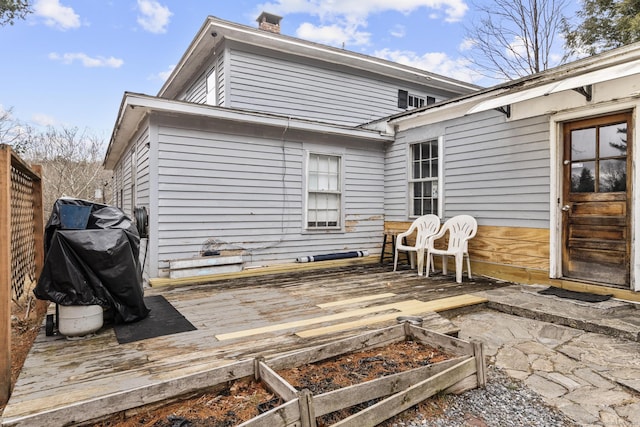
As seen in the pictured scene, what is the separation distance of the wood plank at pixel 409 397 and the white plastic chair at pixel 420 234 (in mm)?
3228

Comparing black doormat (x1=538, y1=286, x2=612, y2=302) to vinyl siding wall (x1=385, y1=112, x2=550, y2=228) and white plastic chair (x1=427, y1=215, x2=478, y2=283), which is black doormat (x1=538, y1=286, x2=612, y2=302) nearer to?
vinyl siding wall (x1=385, y1=112, x2=550, y2=228)

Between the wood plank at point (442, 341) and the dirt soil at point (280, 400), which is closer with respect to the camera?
the dirt soil at point (280, 400)

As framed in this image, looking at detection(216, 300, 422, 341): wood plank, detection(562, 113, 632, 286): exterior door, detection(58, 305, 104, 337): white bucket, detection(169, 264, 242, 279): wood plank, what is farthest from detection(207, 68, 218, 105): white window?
detection(562, 113, 632, 286): exterior door

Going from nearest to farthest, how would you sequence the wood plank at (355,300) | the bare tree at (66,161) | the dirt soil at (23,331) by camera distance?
the dirt soil at (23,331) → the wood plank at (355,300) → the bare tree at (66,161)

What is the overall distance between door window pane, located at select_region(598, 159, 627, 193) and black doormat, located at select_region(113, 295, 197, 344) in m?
4.65

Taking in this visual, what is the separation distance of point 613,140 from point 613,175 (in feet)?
1.30

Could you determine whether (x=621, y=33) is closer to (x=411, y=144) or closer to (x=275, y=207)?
(x=411, y=144)

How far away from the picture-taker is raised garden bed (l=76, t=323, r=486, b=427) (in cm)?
171

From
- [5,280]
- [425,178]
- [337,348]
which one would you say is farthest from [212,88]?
[337,348]

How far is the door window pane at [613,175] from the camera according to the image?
13.0 feet

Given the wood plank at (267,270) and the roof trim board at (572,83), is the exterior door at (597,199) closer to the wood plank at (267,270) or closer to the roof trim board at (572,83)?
the roof trim board at (572,83)

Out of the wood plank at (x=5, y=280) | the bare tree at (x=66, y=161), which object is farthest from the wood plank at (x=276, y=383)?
the bare tree at (x=66, y=161)

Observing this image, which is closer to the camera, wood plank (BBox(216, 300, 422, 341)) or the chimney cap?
wood plank (BBox(216, 300, 422, 341))

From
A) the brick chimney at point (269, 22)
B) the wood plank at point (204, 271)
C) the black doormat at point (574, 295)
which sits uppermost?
the brick chimney at point (269, 22)
